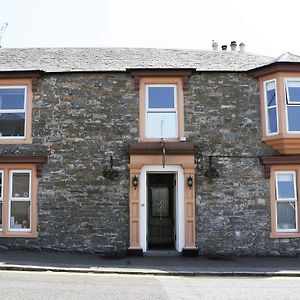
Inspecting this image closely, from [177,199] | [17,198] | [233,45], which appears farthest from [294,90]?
[17,198]

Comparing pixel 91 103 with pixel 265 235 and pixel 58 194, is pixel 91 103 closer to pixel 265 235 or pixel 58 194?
pixel 58 194

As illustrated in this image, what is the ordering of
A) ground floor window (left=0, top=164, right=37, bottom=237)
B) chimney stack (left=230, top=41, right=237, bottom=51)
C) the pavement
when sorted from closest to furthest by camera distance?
the pavement, ground floor window (left=0, top=164, right=37, bottom=237), chimney stack (left=230, top=41, right=237, bottom=51)

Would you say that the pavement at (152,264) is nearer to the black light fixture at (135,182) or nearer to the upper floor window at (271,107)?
the black light fixture at (135,182)

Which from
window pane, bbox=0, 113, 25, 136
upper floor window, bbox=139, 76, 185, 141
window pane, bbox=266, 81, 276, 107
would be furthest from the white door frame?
window pane, bbox=0, 113, 25, 136

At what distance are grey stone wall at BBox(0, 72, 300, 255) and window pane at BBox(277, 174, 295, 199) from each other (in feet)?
1.66

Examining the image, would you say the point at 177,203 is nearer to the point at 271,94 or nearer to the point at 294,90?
the point at 271,94

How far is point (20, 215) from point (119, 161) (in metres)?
3.57

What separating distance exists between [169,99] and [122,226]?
432cm

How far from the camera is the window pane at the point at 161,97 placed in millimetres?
14680

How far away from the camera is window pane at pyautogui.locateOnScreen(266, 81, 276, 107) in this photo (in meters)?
14.4

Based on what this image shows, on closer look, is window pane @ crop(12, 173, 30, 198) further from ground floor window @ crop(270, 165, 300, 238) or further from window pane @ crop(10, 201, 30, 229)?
ground floor window @ crop(270, 165, 300, 238)

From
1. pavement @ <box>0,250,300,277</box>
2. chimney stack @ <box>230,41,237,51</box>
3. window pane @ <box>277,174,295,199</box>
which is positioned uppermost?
chimney stack @ <box>230,41,237,51</box>

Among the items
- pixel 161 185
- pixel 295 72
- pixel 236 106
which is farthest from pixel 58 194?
pixel 295 72

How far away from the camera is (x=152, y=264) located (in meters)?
12.3
